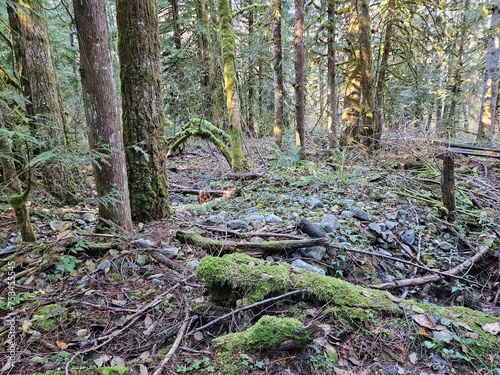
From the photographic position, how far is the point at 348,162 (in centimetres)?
765

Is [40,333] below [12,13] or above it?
below

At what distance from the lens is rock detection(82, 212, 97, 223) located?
166 inches

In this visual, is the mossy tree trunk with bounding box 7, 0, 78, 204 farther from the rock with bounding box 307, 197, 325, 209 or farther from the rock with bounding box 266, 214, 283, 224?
the rock with bounding box 307, 197, 325, 209

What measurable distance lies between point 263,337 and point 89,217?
339 centimetres

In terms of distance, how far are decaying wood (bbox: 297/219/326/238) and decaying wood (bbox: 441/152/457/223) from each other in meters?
2.41

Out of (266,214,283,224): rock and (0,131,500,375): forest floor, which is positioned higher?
(266,214,283,224): rock

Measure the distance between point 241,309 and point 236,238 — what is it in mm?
1554

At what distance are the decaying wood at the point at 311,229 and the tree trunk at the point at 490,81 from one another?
10731 mm

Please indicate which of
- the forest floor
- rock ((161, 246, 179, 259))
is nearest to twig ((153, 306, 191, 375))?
the forest floor

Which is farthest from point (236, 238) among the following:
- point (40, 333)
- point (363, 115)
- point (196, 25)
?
point (196, 25)

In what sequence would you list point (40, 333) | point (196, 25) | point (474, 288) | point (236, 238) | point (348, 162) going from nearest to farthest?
point (40, 333) → point (474, 288) → point (236, 238) → point (348, 162) → point (196, 25)

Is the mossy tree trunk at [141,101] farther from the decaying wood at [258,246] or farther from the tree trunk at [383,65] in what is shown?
the tree trunk at [383,65]

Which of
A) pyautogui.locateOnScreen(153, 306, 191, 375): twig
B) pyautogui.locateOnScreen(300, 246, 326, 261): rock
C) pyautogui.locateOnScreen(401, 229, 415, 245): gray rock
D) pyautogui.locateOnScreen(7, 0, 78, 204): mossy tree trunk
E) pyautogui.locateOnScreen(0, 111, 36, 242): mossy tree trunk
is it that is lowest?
pyautogui.locateOnScreen(401, 229, 415, 245): gray rock

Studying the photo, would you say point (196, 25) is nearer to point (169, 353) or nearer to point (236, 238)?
point (236, 238)
